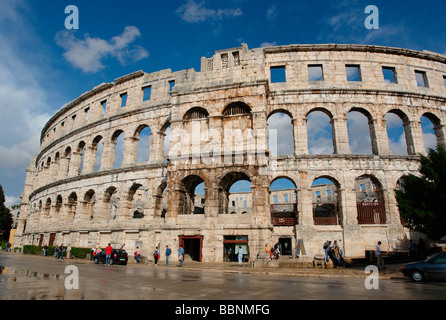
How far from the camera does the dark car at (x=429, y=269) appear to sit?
976 centimetres

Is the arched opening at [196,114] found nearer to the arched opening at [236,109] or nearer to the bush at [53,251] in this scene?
the arched opening at [236,109]

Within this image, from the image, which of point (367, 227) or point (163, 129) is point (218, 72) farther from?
point (367, 227)

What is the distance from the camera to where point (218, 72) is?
2036 centimetres

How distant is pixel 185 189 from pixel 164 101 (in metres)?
9.26

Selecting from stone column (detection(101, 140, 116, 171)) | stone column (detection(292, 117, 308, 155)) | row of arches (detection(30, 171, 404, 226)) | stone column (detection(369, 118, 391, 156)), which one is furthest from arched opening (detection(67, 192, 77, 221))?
stone column (detection(369, 118, 391, 156))

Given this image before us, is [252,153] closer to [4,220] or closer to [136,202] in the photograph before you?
[136,202]

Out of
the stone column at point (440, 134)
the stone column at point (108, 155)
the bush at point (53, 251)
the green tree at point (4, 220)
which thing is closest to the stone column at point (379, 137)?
the stone column at point (440, 134)

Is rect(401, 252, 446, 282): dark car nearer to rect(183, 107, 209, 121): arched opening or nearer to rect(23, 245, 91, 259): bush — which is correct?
rect(183, 107, 209, 121): arched opening

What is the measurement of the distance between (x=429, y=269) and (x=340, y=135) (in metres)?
13.0

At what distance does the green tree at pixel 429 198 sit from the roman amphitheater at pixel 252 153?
4.70m

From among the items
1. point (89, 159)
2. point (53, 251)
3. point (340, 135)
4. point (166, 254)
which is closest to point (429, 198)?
point (340, 135)

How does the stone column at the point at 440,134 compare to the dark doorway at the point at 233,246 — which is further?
the stone column at the point at 440,134

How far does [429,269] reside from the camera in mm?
9914
